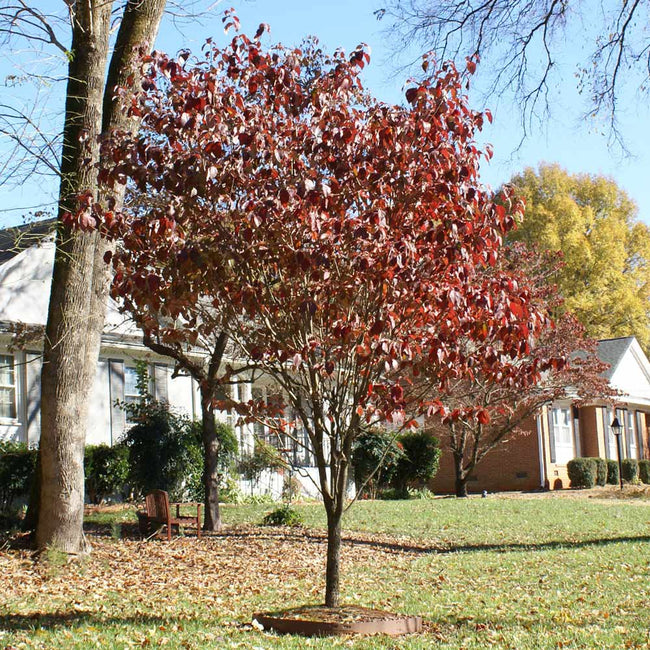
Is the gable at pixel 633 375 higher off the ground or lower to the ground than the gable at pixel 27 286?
lower

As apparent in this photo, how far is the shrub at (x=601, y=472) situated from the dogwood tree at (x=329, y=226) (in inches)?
1015

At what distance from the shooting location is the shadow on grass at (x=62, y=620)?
7.13 m

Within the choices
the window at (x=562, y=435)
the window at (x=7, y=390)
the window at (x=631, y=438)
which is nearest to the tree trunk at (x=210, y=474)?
the window at (x=7, y=390)

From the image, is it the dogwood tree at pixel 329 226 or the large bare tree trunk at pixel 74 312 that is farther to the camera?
Result: the large bare tree trunk at pixel 74 312

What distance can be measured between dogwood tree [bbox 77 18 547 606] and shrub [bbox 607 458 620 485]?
27.3 m

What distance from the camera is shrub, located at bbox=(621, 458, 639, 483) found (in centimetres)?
3219

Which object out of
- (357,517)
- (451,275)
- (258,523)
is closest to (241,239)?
(451,275)

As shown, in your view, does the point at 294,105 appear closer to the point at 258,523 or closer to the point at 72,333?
the point at 72,333

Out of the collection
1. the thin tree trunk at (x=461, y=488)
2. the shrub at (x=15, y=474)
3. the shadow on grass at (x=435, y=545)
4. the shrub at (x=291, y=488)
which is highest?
the shrub at (x=15, y=474)

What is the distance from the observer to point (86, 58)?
11094mm

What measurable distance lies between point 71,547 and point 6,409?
8.01 metres

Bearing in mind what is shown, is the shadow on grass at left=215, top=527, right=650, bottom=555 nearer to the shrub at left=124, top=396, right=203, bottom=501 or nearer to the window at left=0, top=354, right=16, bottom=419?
the shrub at left=124, top=396, right=203, bottom=501

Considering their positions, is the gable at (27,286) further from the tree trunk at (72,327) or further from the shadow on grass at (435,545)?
the tree trunk at (72,327)

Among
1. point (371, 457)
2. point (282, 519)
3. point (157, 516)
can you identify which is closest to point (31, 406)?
point (282, 519)
